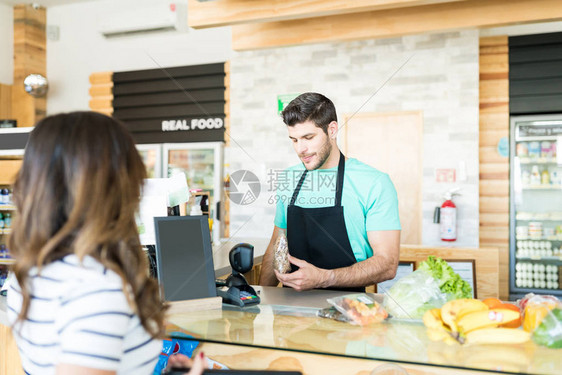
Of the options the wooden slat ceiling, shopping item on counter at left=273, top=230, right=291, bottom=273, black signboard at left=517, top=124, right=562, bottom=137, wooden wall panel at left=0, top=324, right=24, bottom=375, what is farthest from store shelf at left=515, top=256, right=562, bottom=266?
wooden wall panel at left=0, top=324, right=24, bottom=375

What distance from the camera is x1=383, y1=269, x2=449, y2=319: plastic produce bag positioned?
1375 millimetres

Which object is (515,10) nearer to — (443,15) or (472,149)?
(443,15)

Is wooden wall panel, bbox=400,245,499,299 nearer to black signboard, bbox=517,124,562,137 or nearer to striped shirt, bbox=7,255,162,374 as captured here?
black signboard, bbox=517,124,562,137

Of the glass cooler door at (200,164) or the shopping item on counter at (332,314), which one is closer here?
the shopping item on counter at (332,314)

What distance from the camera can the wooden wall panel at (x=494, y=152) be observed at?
482cm

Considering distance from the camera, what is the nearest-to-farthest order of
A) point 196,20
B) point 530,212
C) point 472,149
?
point 196,20 → point 472,149 → point 530,212

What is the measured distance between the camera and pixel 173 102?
586cm

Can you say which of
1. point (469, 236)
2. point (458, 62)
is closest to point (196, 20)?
point (458, 62)

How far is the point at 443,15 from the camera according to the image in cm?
394

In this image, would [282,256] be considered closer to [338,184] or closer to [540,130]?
[338,184]

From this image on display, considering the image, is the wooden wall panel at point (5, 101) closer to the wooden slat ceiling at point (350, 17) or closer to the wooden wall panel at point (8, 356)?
the wooden slat ceiling at point (350, 17)

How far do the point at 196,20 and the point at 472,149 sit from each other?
9.26ft

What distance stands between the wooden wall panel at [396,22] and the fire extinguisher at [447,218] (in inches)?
61.5

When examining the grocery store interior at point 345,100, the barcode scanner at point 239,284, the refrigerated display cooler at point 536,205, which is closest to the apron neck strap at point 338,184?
the grocery store interior at point 345,100
